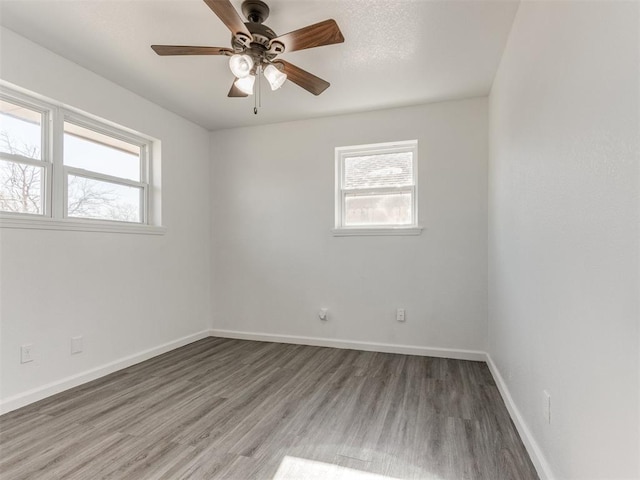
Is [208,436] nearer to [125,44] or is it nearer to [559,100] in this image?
[559,100]

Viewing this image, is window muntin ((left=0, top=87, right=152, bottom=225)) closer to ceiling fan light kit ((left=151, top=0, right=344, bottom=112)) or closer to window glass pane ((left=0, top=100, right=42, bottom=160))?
window glass pane ((left=0, top=100, right=42, bottom=160))

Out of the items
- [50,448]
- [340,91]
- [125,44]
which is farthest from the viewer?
[340,91]

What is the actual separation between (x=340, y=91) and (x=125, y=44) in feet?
5.72

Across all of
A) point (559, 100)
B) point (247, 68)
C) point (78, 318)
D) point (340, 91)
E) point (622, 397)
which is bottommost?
point (78, 318)

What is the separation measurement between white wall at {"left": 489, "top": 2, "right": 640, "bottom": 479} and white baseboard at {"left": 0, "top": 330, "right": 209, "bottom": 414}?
3.16 meters

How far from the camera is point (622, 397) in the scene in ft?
3.13

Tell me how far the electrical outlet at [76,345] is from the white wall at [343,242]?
66.1 inches

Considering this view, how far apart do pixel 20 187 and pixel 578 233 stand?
333 centimetres

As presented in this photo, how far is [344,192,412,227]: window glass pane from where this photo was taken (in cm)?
368

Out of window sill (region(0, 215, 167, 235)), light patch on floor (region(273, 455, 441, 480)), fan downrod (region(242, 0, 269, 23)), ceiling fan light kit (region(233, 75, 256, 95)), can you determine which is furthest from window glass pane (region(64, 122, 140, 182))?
light patch on floor (region(273, 455, 441, 480))

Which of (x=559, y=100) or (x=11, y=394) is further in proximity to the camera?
(x=11, y=394)

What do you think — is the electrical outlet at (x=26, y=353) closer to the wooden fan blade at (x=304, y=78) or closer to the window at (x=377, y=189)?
the wooden fan blade at (x=304, y=78)

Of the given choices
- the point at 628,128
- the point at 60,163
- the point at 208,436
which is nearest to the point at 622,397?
the point at 628,128

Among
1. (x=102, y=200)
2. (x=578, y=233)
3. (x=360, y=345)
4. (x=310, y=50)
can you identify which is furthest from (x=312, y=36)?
(x=360, y=345)
